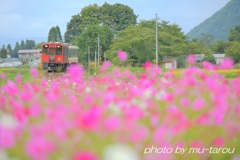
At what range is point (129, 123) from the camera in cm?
151

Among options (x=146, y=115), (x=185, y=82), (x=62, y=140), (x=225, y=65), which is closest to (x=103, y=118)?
(x=62, y=140)

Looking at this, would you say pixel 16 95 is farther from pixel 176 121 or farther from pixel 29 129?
pixel 176 121

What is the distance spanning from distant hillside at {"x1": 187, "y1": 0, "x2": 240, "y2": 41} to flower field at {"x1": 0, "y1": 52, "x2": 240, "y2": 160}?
3337 millimetres

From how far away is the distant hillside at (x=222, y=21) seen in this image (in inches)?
225

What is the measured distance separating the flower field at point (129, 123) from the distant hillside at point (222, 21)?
10.9 feet

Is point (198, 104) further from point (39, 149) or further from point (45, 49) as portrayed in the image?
point (45, 49)

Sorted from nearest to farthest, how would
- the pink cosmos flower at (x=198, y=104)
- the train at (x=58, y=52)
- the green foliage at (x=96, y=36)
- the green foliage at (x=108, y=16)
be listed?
1. the pink cosmos flower at (x=198, y=104)
2. the green foliage at (x=108, y=16)
3. the green foliage at (x=96, y=36)
4. the train at (x=58, y=52)

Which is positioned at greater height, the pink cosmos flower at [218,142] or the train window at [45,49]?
the train window at [45,49]

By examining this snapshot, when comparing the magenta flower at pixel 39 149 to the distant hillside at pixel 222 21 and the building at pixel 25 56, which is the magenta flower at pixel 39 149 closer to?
the distant hillside at pixel 222 21

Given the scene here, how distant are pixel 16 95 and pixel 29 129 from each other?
84 cm

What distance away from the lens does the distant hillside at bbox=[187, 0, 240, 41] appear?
18.7 ft

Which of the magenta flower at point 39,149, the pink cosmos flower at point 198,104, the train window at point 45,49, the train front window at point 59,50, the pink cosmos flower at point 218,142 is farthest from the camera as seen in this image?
the train window at point 45,49

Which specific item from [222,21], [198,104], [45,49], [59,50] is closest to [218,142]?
[198,104]

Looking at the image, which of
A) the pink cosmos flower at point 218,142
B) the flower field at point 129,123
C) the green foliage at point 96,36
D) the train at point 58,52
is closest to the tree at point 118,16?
the green foliage at point 96,36
